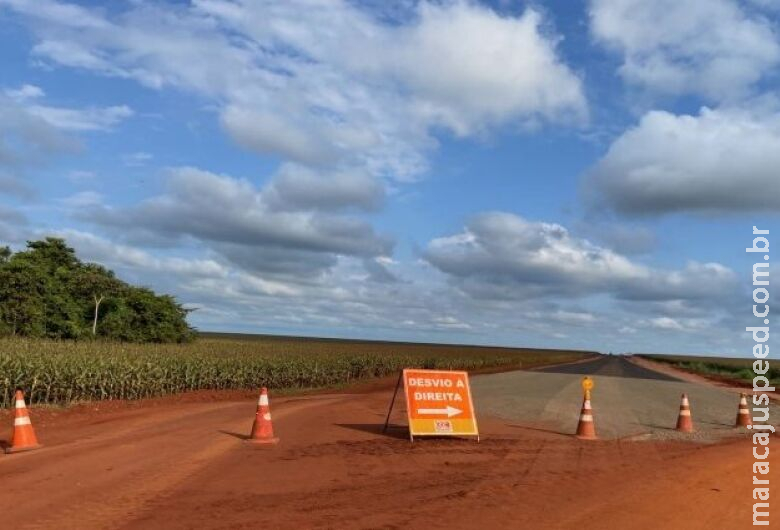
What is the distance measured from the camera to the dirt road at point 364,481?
271 inches

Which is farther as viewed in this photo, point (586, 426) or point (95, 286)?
point (95, 286)

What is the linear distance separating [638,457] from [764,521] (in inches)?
158

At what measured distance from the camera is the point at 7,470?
9516 millimetres

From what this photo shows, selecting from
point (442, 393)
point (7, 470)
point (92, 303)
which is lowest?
point (7, 470)

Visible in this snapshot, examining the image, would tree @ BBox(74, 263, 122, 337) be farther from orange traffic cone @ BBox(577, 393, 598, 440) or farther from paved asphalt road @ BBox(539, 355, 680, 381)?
orange traffic cone @ BBox(577, 393, 598, 440)

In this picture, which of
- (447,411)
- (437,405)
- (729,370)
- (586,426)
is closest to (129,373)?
(437,405)

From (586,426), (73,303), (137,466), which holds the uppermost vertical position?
(73,303)

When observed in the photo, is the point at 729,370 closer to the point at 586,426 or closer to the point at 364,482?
the point at 586,426

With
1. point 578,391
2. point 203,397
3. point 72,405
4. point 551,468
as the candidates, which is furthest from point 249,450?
point 578,391

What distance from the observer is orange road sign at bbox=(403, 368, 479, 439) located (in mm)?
11938

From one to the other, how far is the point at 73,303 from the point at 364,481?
139 feet

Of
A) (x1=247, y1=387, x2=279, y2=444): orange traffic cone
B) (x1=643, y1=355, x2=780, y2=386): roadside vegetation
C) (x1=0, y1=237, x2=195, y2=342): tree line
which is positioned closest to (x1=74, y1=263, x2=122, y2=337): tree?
(x1=0, y1=237, x2=195, y2=342): tree line

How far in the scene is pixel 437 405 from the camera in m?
12.3

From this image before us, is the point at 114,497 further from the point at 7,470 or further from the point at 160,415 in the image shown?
the point at 160,415
